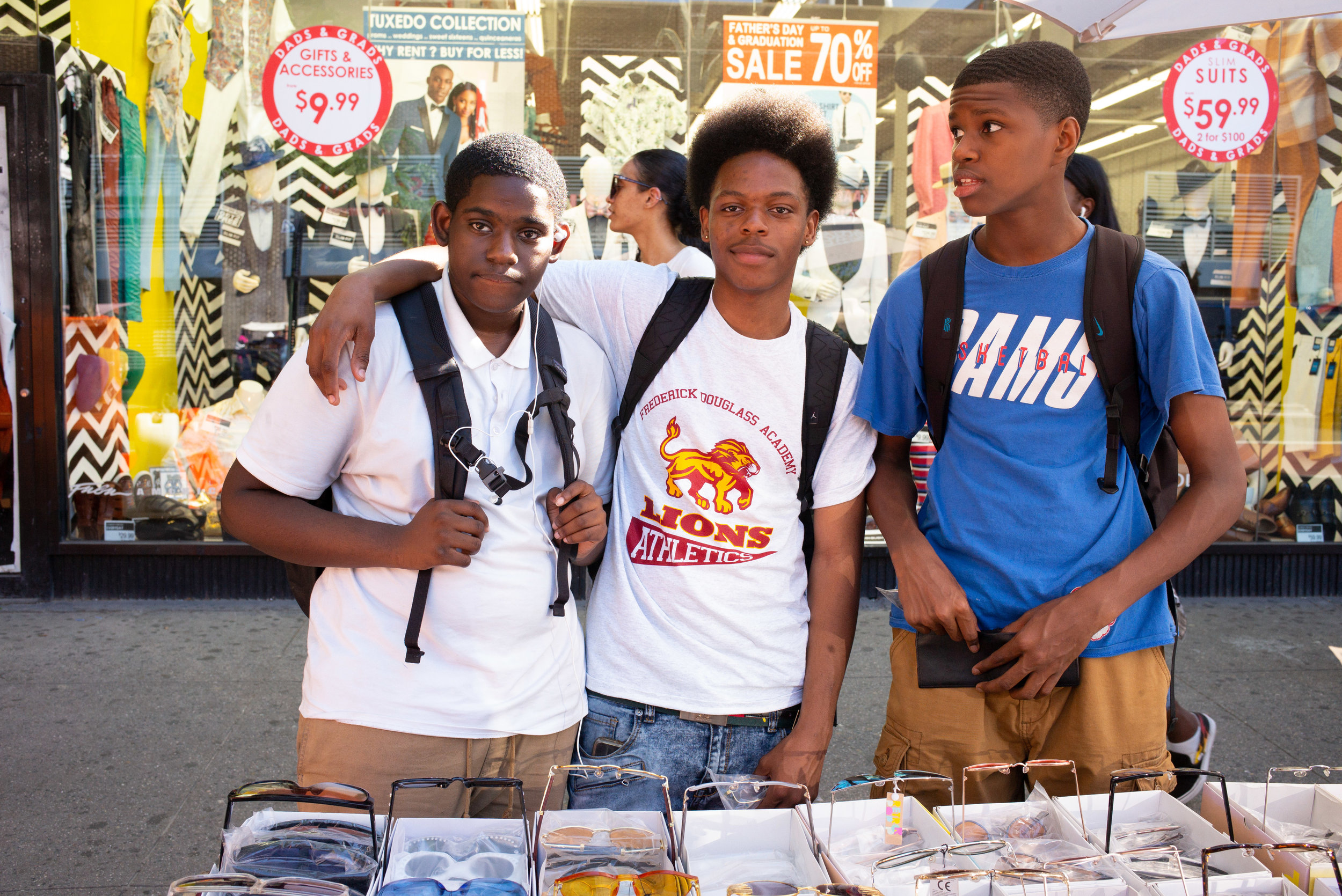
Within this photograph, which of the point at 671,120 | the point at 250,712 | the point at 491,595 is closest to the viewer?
the point at 491,595

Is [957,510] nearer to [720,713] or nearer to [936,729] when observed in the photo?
[936,729]

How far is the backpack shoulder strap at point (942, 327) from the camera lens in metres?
2.14

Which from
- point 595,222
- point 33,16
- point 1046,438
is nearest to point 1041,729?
point 1046,438

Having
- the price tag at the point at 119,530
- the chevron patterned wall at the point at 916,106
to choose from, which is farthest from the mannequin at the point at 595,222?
the price tag at the point at 119,530

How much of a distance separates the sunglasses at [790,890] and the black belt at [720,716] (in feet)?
1.97

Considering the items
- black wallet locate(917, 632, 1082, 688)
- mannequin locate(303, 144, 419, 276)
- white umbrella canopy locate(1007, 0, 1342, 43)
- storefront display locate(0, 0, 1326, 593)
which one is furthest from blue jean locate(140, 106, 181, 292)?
black wallet locate(917, 632, 1082, 688)

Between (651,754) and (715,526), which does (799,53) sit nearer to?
(715,526)

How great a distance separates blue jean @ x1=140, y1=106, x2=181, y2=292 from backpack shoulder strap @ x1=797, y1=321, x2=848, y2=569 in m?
4.83

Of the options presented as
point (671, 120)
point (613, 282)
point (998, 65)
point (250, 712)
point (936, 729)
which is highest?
point (671, 120)

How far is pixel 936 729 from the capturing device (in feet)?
7.03

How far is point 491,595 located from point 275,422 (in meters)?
0.51

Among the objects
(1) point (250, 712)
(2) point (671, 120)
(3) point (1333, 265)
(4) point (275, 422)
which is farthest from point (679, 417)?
(3) point (1333, 265)

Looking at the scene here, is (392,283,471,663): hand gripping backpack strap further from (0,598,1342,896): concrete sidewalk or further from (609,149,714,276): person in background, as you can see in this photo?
(609,149,714,276): person in background

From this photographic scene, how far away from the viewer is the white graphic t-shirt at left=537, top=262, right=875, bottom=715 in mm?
2029
